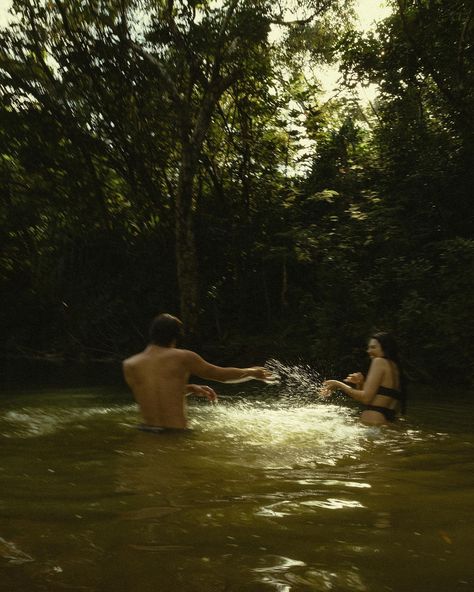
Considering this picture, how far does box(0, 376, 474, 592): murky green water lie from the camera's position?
2.65 m

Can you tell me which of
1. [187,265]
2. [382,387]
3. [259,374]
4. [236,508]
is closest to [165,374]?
[259,374]

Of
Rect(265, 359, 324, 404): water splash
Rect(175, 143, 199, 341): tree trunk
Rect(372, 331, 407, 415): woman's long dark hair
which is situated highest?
Rect(175, 143, 199, 341): tree trunk

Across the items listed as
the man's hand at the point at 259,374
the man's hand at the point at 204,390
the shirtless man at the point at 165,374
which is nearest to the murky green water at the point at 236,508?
the shirtless man at the point at 165,374

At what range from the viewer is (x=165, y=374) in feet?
19.9

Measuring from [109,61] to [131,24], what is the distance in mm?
1970

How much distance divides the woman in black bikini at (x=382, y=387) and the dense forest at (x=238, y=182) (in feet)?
17.5

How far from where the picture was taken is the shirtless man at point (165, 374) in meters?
Answer: 6.06

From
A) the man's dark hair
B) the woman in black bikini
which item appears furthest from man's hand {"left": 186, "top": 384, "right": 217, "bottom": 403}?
the woman in black bikini

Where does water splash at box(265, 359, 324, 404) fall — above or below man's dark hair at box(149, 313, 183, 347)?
below

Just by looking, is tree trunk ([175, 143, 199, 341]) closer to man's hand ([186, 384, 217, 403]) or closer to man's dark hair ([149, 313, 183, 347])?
man's hand ([186, 384, 217, 403])

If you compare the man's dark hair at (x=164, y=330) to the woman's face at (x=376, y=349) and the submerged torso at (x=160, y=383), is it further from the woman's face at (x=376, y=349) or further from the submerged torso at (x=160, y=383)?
the woman's face at (x=376, y=349)

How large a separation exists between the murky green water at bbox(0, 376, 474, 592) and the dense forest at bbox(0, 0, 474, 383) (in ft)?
24.0

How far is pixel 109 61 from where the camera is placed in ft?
62.1

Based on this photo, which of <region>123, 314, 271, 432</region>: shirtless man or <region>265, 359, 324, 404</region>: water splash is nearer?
<region>123, 314, 271, 432</region>: shirtless man
